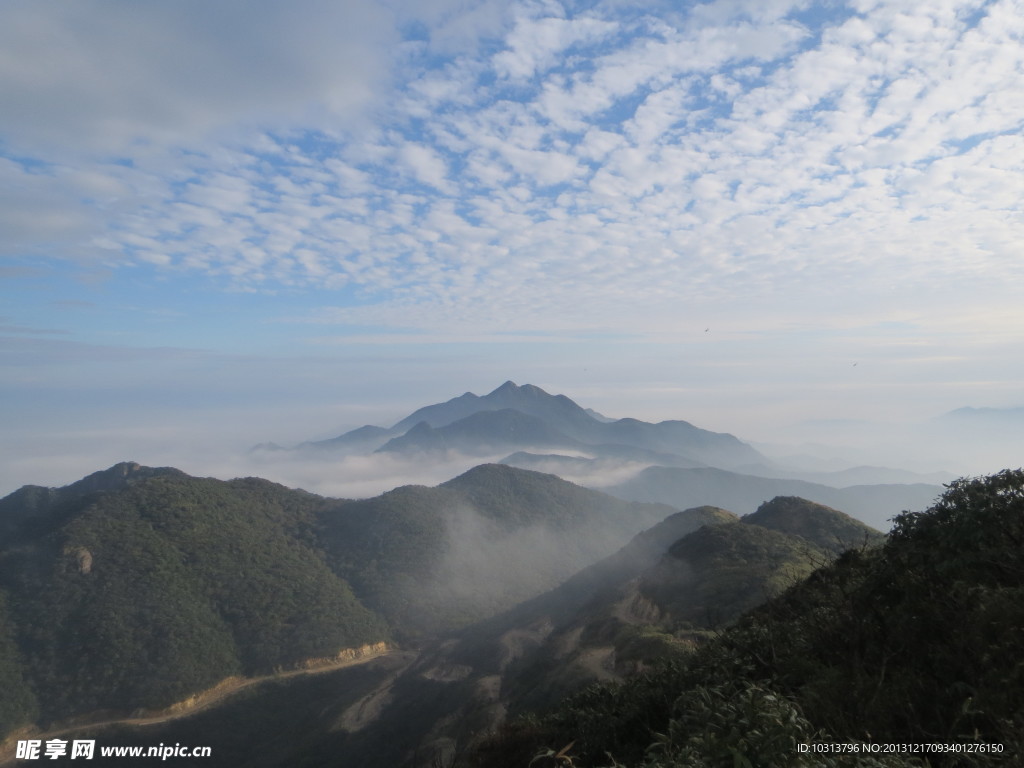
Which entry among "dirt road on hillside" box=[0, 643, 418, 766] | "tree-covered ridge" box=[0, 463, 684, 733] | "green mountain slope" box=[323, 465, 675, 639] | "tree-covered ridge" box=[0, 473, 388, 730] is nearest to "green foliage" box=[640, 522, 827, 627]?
"dirt road on hillside" box=[0, 643, 418, 766]

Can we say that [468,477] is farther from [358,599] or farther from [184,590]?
[184,590]

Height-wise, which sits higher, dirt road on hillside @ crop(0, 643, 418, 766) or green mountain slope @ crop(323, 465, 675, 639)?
green mountain slope @ crop(323, 465, 675, 639)

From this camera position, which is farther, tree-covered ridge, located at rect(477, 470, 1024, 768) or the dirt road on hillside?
the dirt road on hillside

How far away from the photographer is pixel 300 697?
8794cm

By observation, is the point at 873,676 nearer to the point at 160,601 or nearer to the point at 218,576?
the point at 160,601

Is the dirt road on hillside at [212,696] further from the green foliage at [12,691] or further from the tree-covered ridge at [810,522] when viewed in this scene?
the tree-covered ridge at [810,522]

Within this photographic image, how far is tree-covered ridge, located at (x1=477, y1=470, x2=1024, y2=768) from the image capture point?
6.97 m

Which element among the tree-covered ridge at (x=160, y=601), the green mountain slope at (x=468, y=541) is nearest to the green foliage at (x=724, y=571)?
the green mountain slope at (x=468, y=541)

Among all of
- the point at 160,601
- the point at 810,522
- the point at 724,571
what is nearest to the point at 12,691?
the point at 160,601

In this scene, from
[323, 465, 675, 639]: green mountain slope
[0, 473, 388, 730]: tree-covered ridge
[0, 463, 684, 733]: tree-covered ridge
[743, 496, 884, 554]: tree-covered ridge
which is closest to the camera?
[743, 496, 884, 554]: tree-covered ridge

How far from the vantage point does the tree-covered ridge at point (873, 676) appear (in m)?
6.97

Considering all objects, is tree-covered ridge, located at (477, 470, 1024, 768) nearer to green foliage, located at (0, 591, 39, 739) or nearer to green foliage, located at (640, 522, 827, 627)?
green foliage, located at (640, 522, 827, 627)

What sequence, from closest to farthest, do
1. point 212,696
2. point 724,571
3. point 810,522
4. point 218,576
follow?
point 724,571
point 810,522
point 212,696
point 218,576

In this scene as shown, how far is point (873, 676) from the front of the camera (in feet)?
36.1
